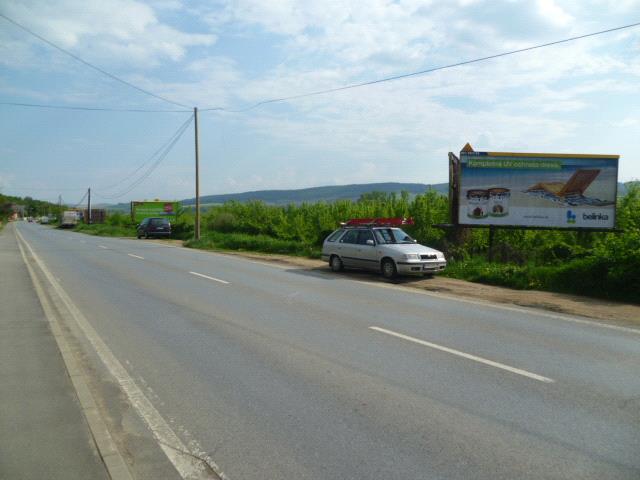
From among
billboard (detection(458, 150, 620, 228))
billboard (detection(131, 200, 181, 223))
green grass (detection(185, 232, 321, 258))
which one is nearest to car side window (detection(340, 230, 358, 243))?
billboard (detection(458, 150, 620, 228))

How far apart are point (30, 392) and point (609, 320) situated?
8.99 meters

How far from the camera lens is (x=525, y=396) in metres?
5.55

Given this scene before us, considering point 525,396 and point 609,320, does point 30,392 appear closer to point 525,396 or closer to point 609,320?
point 525,396

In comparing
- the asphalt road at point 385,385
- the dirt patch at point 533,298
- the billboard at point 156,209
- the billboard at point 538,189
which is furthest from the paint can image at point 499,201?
the billboard at point 156,209

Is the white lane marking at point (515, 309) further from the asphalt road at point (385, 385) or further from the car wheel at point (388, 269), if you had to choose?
the car wheel at point (388, 269)

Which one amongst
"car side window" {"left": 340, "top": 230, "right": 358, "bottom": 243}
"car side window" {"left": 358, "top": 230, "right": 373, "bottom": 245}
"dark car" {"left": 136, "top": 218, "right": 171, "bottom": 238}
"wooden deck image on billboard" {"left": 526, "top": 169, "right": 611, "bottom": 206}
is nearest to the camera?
"wooden deck image on billboard" {"left": 526, "top": 169, "right": 611, "bottom": 206}

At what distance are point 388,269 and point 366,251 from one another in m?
1.07

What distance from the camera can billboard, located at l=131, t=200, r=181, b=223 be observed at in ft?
183

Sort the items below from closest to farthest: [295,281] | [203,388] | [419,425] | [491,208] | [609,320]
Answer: [419,425] < [203,388] < [609,320] < [295,281] < [491,208]

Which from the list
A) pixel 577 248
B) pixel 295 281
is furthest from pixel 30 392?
pixel 577 248

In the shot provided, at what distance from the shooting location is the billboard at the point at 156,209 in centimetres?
5588

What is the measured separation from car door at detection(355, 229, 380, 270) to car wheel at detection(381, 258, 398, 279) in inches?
9.9

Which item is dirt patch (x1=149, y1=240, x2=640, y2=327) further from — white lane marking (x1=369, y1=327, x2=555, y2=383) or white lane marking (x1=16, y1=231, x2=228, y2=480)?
white lane marking (x1=16, y1=231, x2=228, y2=480)

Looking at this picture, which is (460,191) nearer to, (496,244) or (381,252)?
(496,244)
